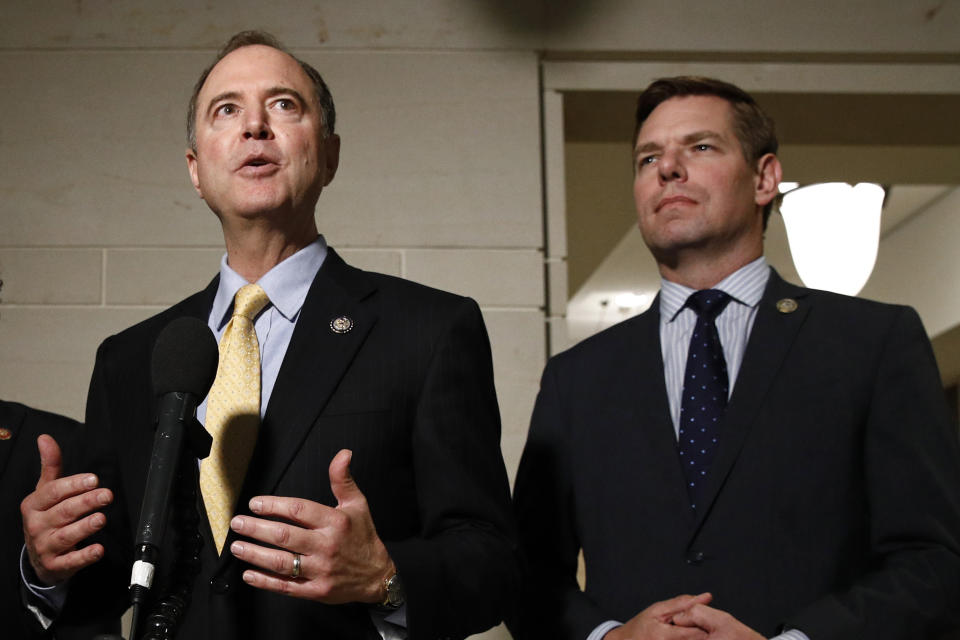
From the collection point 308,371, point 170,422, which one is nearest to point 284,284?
point 308,371

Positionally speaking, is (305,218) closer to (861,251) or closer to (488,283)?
(488,283)

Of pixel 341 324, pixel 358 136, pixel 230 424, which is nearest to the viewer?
pixel 230 424

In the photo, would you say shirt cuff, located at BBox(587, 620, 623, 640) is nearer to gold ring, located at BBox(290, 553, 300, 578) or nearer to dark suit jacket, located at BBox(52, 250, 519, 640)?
dark suit jacket, located at BBox(52, 250, 519, 640)

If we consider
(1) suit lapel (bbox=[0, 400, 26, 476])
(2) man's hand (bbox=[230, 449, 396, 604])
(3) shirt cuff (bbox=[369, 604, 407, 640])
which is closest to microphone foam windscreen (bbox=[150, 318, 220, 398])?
(2) man's hand (bbox=[230, 449, 396, 604])

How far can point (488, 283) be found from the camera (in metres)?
3.48

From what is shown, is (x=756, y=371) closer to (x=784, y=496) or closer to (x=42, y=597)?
(x=784, y=496)

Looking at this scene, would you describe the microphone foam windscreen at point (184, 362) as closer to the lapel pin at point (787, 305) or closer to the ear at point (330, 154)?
the ear at point (330, 154)

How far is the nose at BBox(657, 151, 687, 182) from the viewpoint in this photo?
246 cm

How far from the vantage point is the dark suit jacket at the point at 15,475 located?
7.54ft

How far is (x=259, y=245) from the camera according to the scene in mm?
2025

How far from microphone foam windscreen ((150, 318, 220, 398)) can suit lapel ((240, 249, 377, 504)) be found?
29 cm

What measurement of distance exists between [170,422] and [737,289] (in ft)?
4.43

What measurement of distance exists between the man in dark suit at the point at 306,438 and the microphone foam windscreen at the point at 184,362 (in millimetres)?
157

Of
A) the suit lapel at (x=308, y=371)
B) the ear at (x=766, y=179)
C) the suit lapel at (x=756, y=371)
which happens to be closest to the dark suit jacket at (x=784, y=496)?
the suit lapel at (x=756, y=371)
